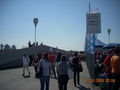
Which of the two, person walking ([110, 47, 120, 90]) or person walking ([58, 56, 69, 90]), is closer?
person walking ([110, 47, 120, 90])

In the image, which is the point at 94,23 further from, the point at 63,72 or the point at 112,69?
the point at 63,72

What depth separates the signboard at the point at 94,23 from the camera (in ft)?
26.9

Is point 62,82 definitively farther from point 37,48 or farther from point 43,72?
point 37,48

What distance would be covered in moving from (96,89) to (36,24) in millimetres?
23128

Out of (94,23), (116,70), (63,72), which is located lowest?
(63,72)

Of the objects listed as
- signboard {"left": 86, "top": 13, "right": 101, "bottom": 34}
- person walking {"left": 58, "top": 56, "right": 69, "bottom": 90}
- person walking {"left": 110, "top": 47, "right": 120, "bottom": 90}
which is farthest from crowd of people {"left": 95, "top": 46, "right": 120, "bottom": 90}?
person walking {"left": 58, "top": 56, "right": 69, "bottom": 90}

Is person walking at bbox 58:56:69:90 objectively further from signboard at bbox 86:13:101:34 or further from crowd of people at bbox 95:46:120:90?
crowd of people at bbox 95:46:120:90

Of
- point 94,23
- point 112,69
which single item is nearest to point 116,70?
point 112,69

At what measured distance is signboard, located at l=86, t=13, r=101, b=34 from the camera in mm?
8203

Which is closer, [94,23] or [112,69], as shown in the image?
[112,69]

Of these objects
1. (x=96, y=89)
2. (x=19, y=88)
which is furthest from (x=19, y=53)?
(x=96, y=89)

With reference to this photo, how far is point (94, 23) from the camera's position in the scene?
8375mm

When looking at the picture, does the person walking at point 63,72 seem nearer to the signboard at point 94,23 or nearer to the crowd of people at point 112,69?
the signboard at point 94,23

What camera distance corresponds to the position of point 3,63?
22.9 meters
